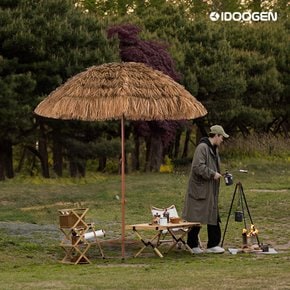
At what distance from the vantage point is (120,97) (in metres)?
12.3

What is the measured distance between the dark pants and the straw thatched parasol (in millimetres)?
1052

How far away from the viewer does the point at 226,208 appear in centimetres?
1895

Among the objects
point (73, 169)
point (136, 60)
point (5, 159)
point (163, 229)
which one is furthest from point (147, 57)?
point (163, 229)

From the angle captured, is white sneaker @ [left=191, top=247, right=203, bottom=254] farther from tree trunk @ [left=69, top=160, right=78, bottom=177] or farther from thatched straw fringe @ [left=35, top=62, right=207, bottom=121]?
tree trunk @ [left=69, top=160, right=78, bottom=177]

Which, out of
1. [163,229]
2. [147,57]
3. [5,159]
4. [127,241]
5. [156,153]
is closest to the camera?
[163,229]

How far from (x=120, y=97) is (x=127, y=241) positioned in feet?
8.86

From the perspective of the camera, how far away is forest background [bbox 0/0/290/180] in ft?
87.4

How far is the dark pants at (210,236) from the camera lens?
1274 centimetres

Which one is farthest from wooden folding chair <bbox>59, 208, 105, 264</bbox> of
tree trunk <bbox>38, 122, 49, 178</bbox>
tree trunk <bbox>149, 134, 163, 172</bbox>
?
tree trunk <bbox>149, 134, 163, 172</bbox>

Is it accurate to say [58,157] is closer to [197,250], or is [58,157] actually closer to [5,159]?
[5,159]

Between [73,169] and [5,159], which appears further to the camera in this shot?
[73,169]

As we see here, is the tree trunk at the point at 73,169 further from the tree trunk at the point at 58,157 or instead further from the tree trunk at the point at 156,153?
the tree trunk at the point at 156,153

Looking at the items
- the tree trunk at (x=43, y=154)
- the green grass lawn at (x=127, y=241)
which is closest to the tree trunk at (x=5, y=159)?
the tree trunk at (x=43, y=154)

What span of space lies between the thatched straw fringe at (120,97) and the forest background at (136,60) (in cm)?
1298
